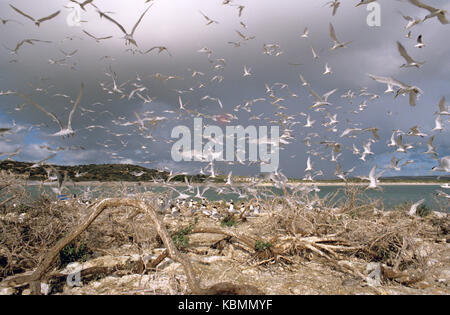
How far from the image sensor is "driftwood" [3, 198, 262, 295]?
3.29 m

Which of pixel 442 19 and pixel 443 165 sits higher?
pixel 442 19

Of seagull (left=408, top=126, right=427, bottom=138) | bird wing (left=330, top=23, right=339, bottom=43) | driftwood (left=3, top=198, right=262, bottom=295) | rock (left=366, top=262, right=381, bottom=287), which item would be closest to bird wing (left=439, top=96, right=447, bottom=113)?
seagull (left=408, top=126, right=427, bottom=138)

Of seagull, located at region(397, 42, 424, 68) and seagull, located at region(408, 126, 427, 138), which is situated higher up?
seagull, located at region(397, 42, 424, 68)

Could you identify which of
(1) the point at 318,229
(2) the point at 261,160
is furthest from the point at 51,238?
(2) the point at 261,160

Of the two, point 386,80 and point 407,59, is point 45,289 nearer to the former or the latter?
point 386,80

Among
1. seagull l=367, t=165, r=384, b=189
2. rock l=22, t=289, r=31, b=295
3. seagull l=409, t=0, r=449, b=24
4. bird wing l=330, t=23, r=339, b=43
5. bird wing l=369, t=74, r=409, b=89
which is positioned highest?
bird wing l=330, t=23, r=339, b=43

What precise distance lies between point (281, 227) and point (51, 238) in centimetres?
543

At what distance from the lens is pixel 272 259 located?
193 inches

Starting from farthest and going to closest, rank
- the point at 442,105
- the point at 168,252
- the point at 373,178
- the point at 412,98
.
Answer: the point at 442,105 < the point at 373,178 < the point at 412,98 < the point at 168,252

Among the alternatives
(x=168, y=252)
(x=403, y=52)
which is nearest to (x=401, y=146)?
(x=403, y=52)

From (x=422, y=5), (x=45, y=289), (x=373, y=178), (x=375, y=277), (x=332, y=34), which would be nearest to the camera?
(x=45, y=289)

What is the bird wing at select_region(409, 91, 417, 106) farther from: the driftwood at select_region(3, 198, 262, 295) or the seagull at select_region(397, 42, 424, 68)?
the driftwood at select_region(3, 198, 262, 295)

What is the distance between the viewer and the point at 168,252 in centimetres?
353
